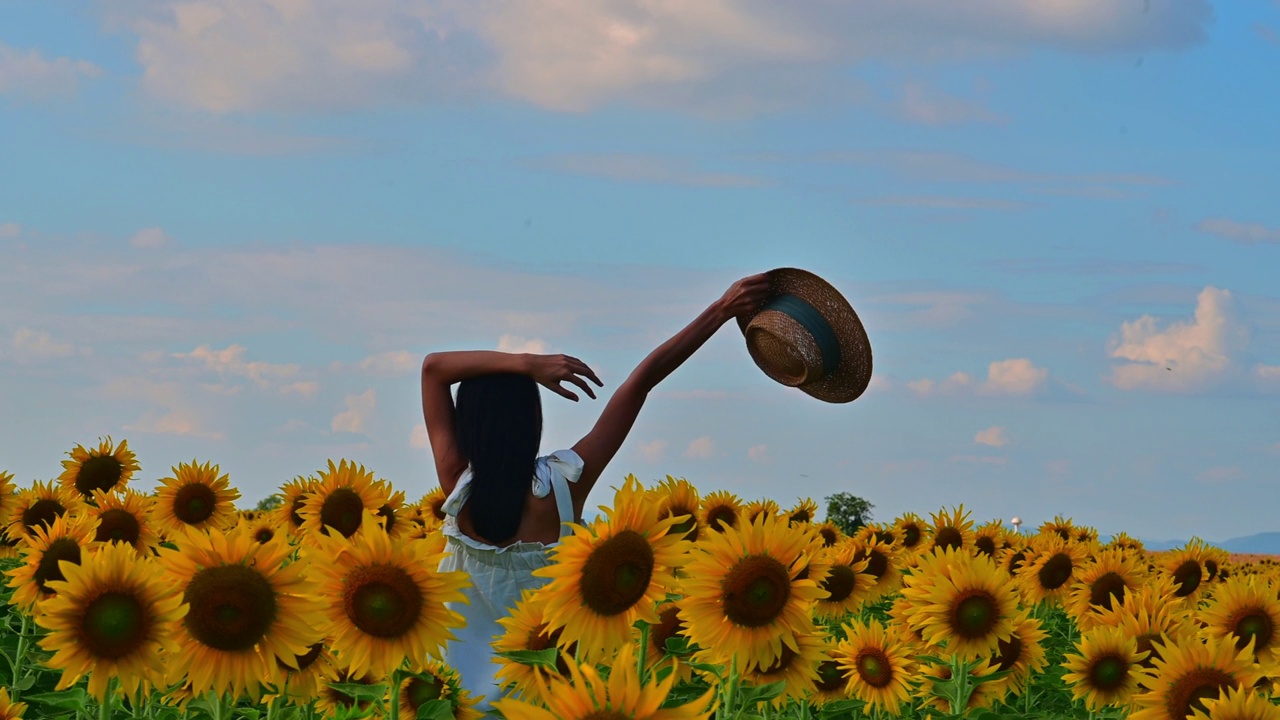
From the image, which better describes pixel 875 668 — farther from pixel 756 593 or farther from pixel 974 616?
pixel 756 593

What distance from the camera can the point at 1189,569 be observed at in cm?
1292

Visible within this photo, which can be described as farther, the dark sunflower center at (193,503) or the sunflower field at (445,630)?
the dark sunflower center at (193,503)

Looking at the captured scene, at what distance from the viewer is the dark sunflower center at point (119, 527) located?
10203mm

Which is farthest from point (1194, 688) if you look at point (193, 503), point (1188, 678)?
point (193, 503)

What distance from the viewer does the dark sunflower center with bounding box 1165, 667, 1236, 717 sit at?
5566mm

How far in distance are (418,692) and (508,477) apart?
5.94 feet

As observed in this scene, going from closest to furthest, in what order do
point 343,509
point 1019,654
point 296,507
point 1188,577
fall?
point 1019,654 < point 343,509 < point 296,507 < point 1188,577

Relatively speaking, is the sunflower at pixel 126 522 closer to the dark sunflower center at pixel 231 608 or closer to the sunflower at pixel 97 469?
the sunflower at pixel 97 469

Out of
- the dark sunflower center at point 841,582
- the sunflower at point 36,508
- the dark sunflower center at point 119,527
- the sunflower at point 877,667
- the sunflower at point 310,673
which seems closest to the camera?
the sunflower at point 310,673

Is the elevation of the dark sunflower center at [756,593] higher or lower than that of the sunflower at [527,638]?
higher

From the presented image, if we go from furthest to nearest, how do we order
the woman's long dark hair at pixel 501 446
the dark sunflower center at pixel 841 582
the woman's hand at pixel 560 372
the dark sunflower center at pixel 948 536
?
the dark sunflower center at pixel 948 536 → the dark sunflower center at pixel 841 582 → the woman's long dark hair at pixel 501 446 → the woman's hand at pixel 560 372

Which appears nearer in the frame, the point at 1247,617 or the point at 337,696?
the point at 337,696

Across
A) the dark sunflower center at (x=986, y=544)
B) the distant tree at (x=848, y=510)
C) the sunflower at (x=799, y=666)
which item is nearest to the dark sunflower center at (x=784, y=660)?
the sunflower at (x=799, y=666)

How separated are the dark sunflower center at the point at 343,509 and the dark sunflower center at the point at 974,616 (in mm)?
4769
